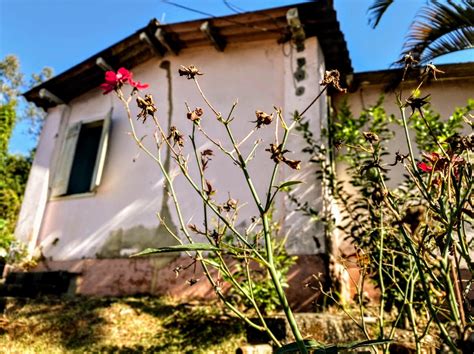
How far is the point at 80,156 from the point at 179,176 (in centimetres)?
214

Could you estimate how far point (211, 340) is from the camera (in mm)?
3406

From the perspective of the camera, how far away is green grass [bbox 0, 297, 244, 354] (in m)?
3.37

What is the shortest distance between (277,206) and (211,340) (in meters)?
1.89

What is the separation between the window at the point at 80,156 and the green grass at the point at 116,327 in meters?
2.38

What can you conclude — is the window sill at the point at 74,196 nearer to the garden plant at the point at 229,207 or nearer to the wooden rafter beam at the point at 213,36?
the wooden rafter beam at the point at 213,36

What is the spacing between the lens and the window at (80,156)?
256 inches

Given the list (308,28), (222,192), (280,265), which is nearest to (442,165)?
(280,265)

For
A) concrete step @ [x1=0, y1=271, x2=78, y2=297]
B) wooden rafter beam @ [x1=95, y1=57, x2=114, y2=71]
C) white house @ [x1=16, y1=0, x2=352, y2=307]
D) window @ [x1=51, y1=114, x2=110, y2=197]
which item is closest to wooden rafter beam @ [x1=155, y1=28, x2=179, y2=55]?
white house @ [x1=16, y1=0, x2=352, y2=307]

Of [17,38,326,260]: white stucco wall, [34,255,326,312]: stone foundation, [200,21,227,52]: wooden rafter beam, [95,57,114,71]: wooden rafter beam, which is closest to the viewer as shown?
[34,255,326,312]: stone foundation

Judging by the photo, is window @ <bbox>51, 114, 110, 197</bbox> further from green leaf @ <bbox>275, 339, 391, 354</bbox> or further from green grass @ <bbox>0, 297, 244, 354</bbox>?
green leaf @ <bbox>275, 339, 391, 354</bbox>

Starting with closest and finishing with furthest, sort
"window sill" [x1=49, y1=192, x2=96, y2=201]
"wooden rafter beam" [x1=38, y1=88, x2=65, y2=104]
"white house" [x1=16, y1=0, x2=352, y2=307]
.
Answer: "white house" [x1=16, y1=0, x2=352, y2=307]
"window sill" [x1=49, y1=192, x2=96, y2=201]
"wooden rafter beam" [x1=38, y1=88, x2=65, y2=104]

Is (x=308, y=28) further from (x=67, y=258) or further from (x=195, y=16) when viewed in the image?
(x=67, y=258)

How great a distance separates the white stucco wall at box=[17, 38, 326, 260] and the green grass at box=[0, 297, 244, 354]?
1.22m

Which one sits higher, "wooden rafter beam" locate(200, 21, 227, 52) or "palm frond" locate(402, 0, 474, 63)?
"wooden rafter beam" locate(200, 21, 227, 52)
